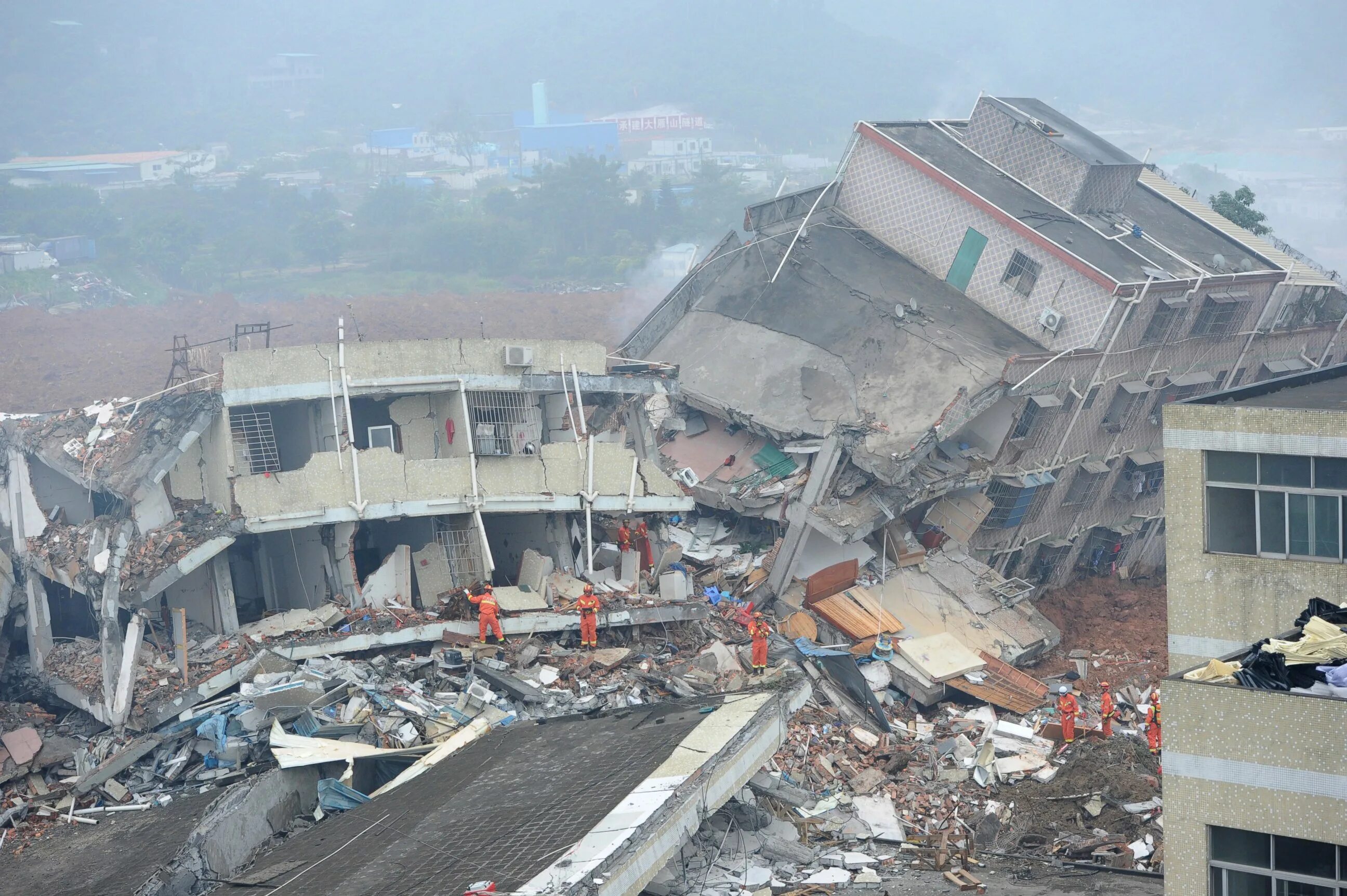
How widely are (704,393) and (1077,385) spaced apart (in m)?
6.88

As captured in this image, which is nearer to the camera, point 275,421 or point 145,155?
point 275,421

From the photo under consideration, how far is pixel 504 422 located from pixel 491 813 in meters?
9.25

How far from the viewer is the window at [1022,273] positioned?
2642 cm

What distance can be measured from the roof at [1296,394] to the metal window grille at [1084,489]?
1276 centimetres

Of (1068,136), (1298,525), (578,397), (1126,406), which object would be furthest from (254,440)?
Answer: (1068,136)

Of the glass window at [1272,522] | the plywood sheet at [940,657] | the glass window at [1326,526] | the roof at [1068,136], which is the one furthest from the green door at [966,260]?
the glass window at [1326,526]

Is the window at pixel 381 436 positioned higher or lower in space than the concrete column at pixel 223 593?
higher

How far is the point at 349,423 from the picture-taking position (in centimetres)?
2005

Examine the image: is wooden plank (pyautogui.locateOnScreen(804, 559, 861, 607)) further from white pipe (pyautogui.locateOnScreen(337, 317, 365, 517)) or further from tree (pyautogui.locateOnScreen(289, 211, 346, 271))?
tree (pyautogui.locateOnScreen(289, 211, 346, 271))

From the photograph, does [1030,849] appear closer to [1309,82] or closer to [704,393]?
[704,393]

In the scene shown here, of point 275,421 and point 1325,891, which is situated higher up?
point 275,421

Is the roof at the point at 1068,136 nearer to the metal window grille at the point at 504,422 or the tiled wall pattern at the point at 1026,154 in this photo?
the tiled wall pattern at the point at 1026,154

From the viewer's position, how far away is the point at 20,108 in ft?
259

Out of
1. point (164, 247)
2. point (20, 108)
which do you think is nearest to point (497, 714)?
point (164, 247)
